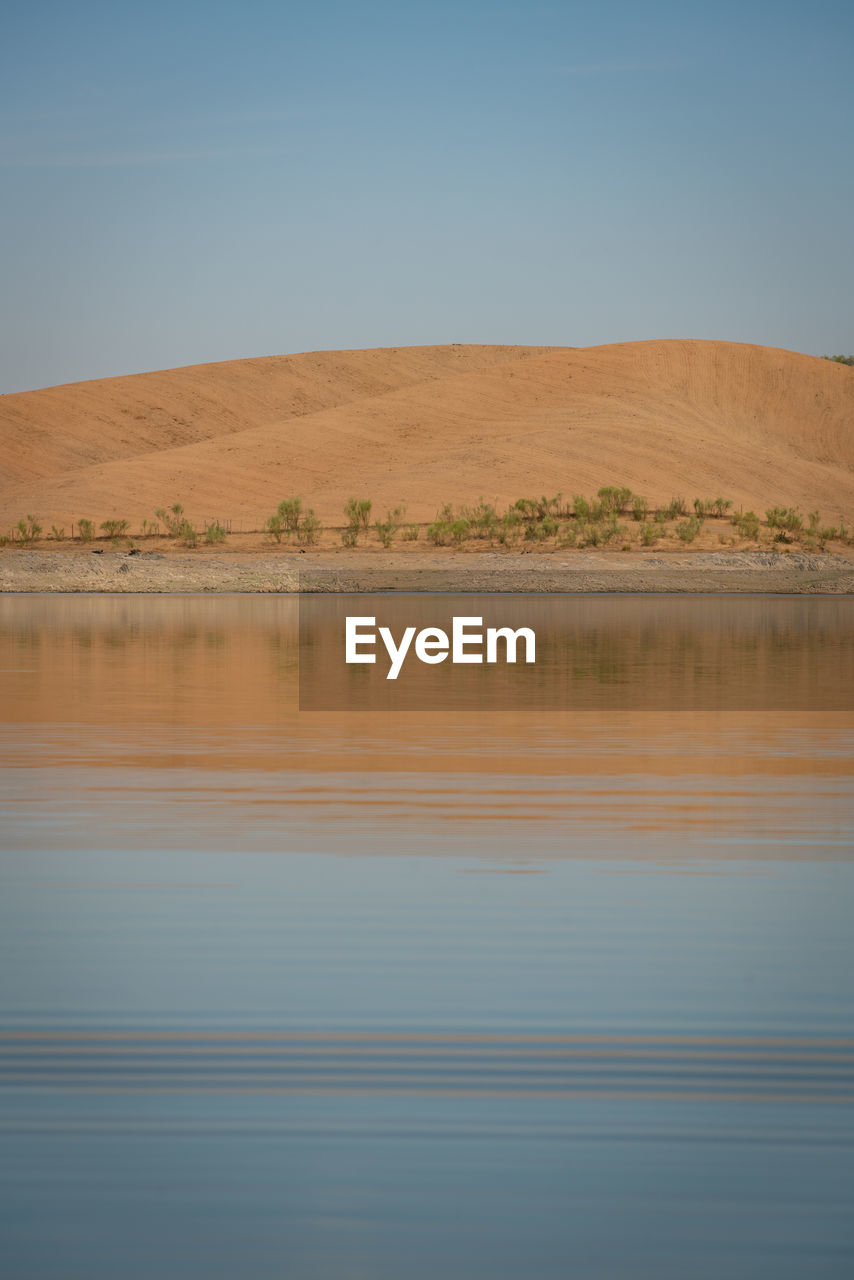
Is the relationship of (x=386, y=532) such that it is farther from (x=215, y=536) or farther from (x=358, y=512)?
(x=215, y=536)

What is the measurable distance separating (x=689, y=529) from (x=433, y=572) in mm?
19072

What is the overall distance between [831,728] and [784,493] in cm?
8656

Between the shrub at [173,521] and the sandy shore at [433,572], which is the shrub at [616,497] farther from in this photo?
the shrub at [173,521]

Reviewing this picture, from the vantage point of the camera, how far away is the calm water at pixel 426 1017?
3.64m

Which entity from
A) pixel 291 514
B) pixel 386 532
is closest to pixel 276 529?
pixel 291 514

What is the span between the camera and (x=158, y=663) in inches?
848

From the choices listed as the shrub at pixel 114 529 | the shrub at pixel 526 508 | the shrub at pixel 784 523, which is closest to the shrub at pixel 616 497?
the shrub at pixel 526 508

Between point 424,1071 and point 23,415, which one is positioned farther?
point 23,415

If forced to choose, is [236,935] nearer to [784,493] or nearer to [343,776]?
[343,776]

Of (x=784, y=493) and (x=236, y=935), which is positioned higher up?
(x=784, y=493)

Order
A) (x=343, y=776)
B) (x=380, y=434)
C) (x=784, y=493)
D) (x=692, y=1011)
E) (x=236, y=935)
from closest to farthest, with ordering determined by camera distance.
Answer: (x=692, y=1011)
(x=236, y=935)
(x=343, y=776)
(x=784, y=493)
(x=380, y=434)

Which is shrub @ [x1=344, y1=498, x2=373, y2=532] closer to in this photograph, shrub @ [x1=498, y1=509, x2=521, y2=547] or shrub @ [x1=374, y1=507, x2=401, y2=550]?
shrub @ [x1=374, y1=507, x2=401, y2=550]

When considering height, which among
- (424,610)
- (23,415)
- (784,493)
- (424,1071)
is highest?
(23,415)

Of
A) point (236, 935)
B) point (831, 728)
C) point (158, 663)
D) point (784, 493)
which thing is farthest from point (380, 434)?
point (236, 935)
